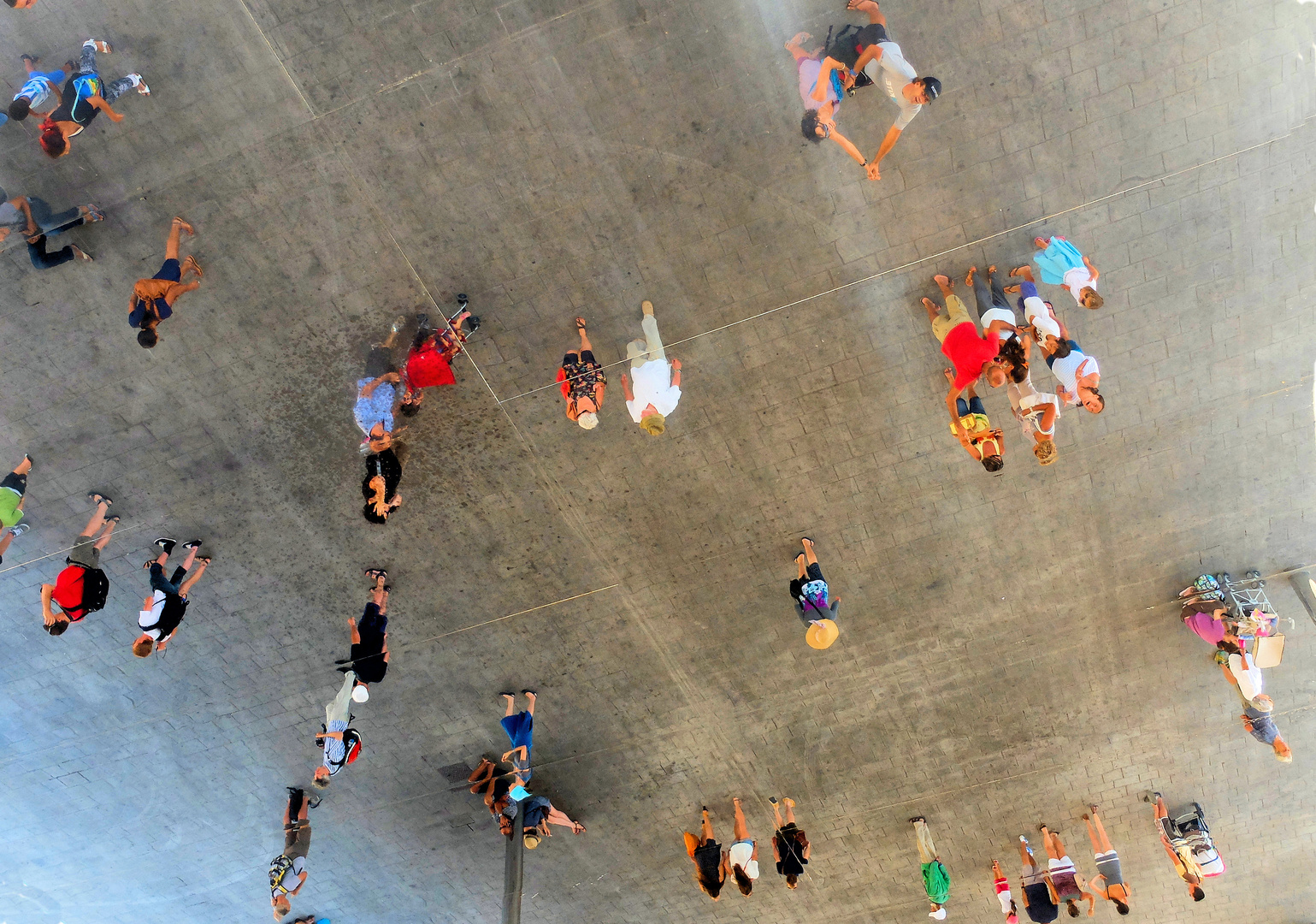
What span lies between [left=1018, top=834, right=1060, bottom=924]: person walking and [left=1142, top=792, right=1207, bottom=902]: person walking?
1924 mm

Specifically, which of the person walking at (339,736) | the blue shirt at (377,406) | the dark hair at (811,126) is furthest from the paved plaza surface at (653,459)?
the person walking at (339,736)

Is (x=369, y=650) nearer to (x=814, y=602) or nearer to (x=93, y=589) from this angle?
(x=93, y=589)

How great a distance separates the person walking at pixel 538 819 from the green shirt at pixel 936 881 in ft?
18.6

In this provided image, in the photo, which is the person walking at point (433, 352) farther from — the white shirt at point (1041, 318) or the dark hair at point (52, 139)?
the white shirt at point (1041, 318)

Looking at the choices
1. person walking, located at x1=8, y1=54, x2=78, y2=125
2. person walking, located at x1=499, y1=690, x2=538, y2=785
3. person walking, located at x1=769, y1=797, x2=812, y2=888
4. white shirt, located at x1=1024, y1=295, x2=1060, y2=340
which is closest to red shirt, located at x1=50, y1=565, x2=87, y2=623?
person walking, located at x1=8, y1=54, x2=78, y2=125

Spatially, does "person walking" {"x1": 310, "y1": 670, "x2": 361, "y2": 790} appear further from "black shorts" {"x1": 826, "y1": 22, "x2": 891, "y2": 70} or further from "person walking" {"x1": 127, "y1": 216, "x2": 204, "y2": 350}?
"black shorts" {"x1": 826, "y1": 22, "x2": 891, "y2": 70}

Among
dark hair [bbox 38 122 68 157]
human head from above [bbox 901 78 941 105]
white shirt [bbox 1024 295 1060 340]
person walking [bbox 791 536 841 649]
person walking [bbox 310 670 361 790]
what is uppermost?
dark hair [bbox 38 122 68 157]

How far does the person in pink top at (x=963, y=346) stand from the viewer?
25.7 feet

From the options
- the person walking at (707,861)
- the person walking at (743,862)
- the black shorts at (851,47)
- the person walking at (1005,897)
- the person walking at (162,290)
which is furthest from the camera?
the person walking at (1005,897)

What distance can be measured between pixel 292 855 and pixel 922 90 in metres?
13.7

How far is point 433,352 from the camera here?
852 centimetres

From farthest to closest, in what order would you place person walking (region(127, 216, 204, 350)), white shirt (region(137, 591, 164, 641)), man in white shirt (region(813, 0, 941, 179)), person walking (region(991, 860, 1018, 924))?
1. person walking (region(991, 860, 1018, 924))
2. white shirt (region(137, 591, 164, 641))
3. person walking (region(127, 216, 204, 350))
4. man in white shirt (region(813, 0, 941, 179))

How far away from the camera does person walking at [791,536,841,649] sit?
893cm

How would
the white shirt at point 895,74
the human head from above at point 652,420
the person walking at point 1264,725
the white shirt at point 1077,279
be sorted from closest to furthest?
the white shirt at point 895,74
the white shirt at point 1077,279
the human head from above at point 652,420
the person walking at point 1264,725
